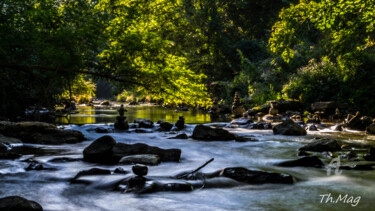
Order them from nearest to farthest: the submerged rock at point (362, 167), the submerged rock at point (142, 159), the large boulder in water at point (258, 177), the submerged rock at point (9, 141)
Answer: the large boulder in water at point (258, 177) → the submerged rock at point (362, 167) → the submerged rock at point (142, 159) → the submerged rock at point (9, 141)

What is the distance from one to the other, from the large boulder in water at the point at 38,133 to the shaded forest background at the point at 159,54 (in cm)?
60

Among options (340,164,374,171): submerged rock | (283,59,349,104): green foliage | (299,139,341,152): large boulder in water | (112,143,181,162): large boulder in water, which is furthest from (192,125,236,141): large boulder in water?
(283,59,349,104): green foliage

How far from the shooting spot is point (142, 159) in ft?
20.1

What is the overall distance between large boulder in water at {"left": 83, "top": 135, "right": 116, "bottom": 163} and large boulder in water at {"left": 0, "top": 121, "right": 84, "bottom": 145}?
2.55m

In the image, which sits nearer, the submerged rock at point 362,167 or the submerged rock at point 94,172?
the submerged rock at point 94,172

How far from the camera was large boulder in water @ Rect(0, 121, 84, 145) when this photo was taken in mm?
8741

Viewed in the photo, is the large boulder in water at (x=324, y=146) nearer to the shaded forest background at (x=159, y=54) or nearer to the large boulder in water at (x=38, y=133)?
the shaded forest background at (x=159, y=54)

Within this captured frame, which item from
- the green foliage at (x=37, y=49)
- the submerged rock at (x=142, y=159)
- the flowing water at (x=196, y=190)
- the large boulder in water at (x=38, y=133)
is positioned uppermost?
the green foliage at (x=37, y=49)

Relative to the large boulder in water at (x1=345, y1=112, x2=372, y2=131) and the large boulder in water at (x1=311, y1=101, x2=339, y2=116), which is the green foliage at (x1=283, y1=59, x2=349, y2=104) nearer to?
the large boulder in water at (x1=311, y1=101, x2=339, y2=116)

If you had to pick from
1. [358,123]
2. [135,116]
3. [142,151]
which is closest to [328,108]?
[358,123]

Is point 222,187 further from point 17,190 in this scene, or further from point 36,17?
point 36,17

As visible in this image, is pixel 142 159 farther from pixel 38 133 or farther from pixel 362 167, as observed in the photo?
pixel 38 133

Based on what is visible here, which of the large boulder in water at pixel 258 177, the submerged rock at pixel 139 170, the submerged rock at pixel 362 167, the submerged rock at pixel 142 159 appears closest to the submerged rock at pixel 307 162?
the submerged rock at pixel 362 167

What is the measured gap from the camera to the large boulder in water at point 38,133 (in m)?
8.74
